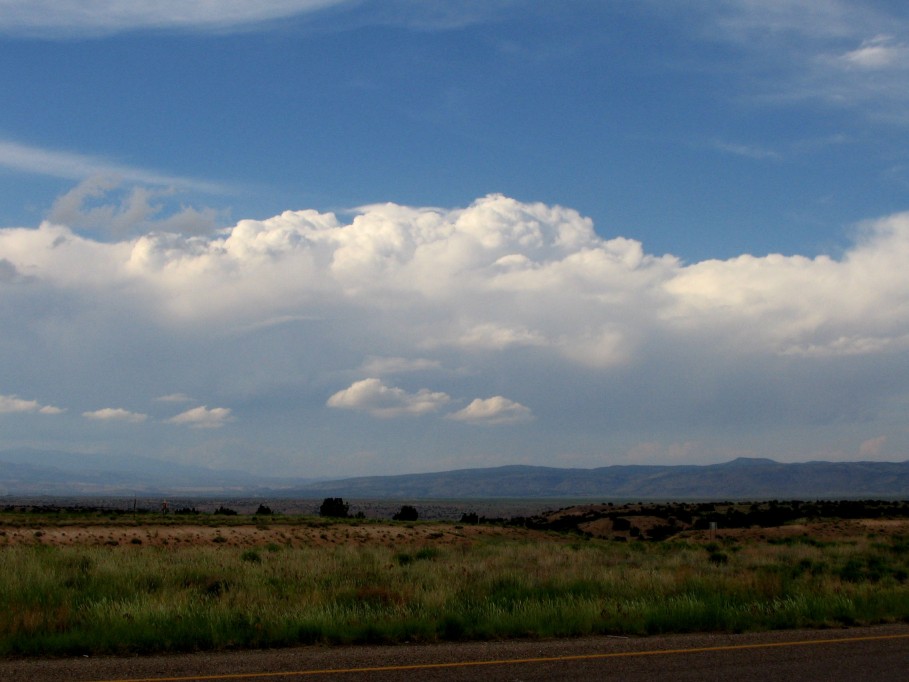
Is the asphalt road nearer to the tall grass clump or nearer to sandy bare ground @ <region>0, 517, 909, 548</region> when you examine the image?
the tall grass clump

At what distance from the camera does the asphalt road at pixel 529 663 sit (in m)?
11.3

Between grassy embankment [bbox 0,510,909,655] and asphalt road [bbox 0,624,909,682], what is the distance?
3.20 ft

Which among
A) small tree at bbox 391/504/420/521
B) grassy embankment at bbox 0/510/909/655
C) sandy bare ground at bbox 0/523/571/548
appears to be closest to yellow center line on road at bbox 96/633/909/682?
grassy embankment at bbox 0/510/909/655

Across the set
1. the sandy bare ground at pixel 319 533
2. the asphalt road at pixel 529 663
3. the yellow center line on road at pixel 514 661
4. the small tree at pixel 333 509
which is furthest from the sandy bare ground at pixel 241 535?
the yellow center line on road at pixel 514 661

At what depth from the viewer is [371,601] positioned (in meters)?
17.5

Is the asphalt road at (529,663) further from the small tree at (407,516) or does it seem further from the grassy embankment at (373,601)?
the small tree at (407,516)

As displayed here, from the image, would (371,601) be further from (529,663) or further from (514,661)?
(529,663)

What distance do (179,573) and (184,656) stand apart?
28.6 feet

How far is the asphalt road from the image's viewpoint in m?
11.3

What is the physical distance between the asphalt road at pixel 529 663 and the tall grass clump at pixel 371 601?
91cm

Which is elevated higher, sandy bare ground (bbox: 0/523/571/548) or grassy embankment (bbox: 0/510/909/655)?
grassy embankment (bbox: 0/510/909/655)

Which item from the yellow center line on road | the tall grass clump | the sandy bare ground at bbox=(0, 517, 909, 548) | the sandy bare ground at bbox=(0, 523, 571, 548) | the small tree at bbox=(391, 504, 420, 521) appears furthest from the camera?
the small tree at bbox=(391, 504, 420, 521)

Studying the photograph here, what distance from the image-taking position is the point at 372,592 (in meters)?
17.9

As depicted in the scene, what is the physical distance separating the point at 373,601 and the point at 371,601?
0.05 metres
